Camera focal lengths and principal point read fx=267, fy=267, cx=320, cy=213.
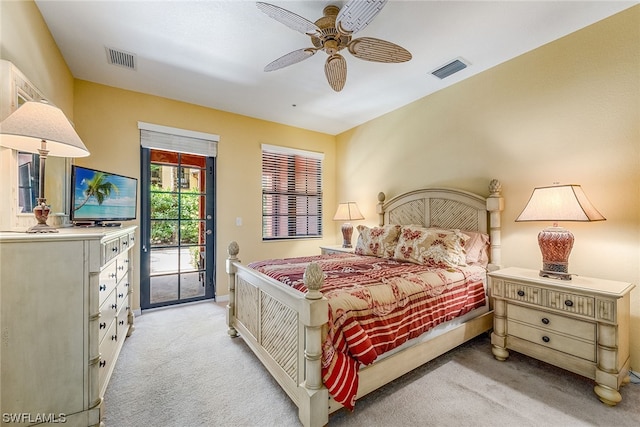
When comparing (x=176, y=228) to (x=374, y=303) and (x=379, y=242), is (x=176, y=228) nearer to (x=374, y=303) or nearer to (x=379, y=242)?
(x=379, y=242)

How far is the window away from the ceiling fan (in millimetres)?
2213

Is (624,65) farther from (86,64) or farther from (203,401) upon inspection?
(86,64)

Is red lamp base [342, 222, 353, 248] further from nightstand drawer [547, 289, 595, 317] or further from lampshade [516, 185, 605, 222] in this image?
nightstand drawer [547, 289, 595, 317]

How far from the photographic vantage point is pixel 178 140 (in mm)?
3578

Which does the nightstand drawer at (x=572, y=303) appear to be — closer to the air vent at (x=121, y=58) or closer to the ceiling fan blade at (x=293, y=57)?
the ceiling fan blade at (x=293, y=57)

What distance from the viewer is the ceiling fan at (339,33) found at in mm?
1567

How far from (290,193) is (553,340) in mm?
3680

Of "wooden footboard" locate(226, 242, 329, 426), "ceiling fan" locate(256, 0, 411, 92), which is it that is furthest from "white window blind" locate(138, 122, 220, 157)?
"wooden footboard" locate(226, 242, 329, 426)

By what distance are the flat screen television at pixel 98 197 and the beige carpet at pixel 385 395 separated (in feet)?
4.02

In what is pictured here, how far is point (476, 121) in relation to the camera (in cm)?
298

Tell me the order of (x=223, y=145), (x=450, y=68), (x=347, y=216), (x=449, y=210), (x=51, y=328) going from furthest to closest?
(x=347, y=216)
(x=223, y=145)
(x=449, y=210)
(x=450, y=68)
(x=51, y=328)

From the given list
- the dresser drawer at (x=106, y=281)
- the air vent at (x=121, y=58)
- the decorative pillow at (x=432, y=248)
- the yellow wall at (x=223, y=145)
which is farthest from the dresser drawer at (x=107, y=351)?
the decorative pillow at (x=432, y=248)

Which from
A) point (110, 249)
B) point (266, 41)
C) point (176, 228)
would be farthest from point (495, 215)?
point (176, 228)

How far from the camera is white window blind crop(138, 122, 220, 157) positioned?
3391 mm
